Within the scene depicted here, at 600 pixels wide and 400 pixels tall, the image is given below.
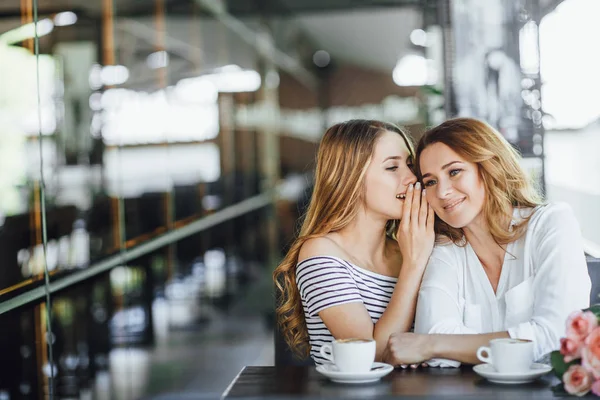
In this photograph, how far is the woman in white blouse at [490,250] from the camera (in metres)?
1.99

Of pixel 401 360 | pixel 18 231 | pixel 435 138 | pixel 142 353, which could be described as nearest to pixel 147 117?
pixel 142 353

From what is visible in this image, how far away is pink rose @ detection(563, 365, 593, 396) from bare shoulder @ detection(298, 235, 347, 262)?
940 mm

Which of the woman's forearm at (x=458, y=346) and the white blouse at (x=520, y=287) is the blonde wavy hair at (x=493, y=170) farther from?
the woman's forearm at (x=458, y=346)

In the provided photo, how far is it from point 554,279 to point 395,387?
2.07 feet

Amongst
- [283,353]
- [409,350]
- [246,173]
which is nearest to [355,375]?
[409,350]

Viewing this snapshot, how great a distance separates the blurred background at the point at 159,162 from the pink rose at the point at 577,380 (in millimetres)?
1256

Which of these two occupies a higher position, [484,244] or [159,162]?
[159,162]

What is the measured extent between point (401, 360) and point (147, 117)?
153 inches

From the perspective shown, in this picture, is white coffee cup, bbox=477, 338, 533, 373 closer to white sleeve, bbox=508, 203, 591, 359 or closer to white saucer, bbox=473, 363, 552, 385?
white saucer, bbox=473, 363, 552, 385

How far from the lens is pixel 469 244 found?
2.28 meters

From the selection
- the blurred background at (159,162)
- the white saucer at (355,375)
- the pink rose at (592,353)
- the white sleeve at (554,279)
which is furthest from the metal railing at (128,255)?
the pink rose at (592,353)

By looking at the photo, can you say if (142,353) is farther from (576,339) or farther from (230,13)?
(230,13)

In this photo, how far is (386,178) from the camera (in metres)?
2.36

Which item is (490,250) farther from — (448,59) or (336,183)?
(448,59)
